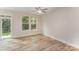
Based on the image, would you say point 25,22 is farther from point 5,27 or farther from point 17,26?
point 5,27

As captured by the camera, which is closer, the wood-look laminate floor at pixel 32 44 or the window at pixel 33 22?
the wood-look laminate floor at pixel 32 44

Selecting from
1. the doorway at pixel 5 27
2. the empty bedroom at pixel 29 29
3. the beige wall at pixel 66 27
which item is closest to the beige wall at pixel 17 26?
the empty bedroom at pixel 29 29

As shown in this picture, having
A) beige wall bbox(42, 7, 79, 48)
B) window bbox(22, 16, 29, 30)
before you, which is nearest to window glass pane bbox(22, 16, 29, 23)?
window bbox(22, 16, 29, 30)

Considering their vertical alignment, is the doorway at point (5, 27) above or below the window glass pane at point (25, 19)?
below

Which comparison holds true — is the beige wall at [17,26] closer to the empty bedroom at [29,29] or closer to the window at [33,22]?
the empty bedroom at [29,29]

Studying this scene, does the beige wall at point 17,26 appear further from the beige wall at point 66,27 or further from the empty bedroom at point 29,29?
the beige wall at point 66,27

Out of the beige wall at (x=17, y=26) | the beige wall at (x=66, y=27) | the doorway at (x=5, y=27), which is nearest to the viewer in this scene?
the doorway at (x=5, y=27)

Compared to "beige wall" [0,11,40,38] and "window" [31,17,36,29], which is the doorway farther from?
"window" [31,17,36,29]

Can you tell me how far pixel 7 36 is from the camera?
7.36ft

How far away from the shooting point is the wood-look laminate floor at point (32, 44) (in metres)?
2.27

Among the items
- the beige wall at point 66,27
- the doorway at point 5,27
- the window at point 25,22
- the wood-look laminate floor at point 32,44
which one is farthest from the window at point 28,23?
the beige wall at point 66,27

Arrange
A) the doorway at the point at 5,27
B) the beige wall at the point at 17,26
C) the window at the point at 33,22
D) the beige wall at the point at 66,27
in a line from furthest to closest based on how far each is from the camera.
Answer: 1. the beige wall at the point at 66,27
2. the window at the point at 33,22
3. the beige wall at the point at 17,26
4. the doorway at the point at 5,27
